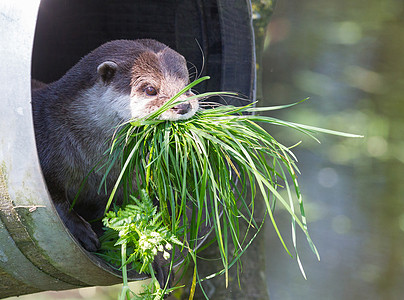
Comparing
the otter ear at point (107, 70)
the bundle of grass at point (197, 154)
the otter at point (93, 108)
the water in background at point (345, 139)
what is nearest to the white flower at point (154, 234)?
the bundle of grass at point (197, 154)

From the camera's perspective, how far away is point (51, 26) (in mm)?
3074

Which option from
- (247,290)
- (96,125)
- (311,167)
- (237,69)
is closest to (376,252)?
(311,167)

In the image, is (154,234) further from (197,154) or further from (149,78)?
(149,78)

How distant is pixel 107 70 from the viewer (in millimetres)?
2143

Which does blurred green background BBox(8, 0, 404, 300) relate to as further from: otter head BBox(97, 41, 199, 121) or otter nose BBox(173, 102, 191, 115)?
otter nose BBox(173, 102, 191, 115)

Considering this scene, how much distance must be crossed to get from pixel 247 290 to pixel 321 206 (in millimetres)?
976

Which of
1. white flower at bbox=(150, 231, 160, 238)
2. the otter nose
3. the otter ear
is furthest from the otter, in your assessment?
white flower at bbox=(150, 231, 160, 238)

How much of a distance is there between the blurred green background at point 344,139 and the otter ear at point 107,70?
1828mm

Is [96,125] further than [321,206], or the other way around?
[321,206]

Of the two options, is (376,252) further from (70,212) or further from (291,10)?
(70,212)

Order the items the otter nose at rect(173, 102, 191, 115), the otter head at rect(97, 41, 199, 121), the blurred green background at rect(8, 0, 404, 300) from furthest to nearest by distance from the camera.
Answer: the blurred green background at rect(8, 0, 404, 300) < the otter head at rect(97, 41, 199, 121) < the otter nose at rect(173, 102, 191, 115)

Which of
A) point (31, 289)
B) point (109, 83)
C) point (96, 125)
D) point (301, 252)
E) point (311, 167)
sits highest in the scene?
point (109, 83)

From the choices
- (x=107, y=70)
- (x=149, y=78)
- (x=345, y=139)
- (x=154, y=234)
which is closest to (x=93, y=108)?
(x=107, y=70)

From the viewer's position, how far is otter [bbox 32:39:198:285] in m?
2.08
